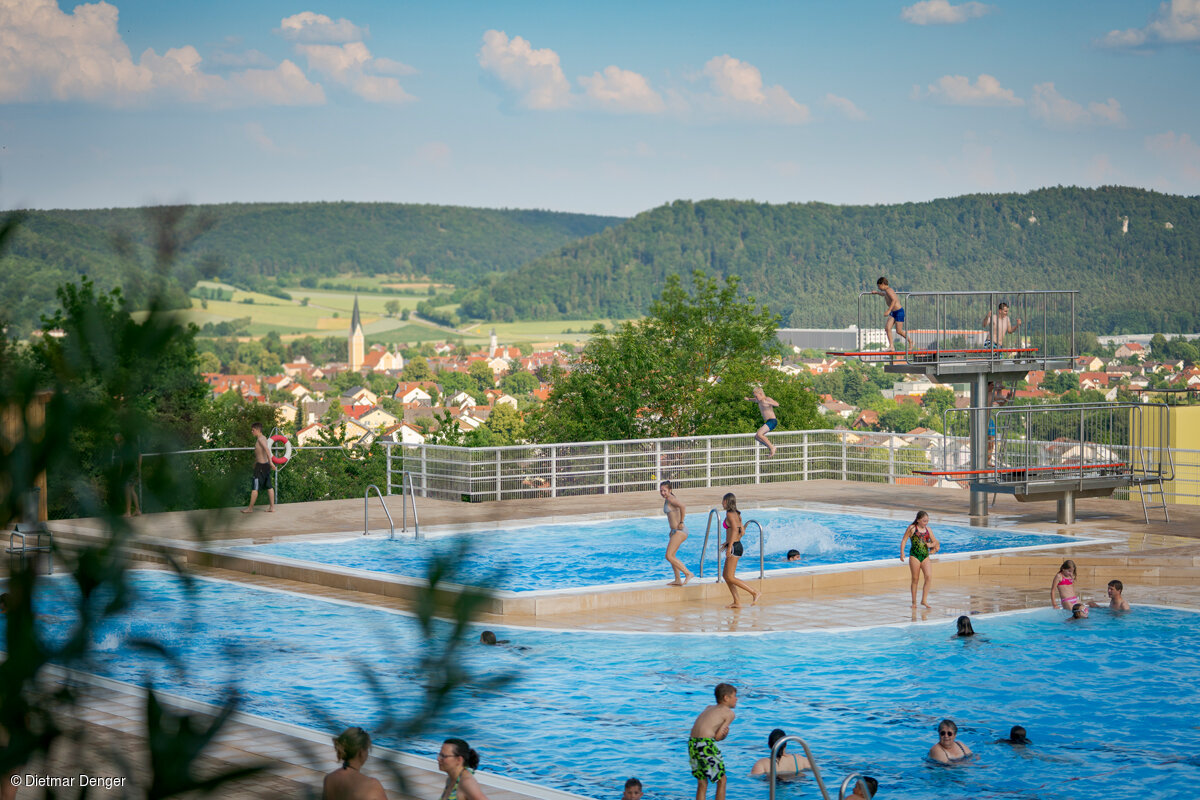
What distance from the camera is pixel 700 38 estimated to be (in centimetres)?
11881

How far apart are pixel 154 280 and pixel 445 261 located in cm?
17303

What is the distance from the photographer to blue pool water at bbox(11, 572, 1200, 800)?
1070 centimetres

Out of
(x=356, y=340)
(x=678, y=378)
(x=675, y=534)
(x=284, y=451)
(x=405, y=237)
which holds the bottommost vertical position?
(x=675, y=534)

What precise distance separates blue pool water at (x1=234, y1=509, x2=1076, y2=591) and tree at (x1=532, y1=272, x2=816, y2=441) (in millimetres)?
10967

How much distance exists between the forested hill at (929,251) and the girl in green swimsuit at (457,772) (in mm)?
72993

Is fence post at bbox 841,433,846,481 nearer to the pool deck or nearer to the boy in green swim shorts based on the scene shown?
the pool deck

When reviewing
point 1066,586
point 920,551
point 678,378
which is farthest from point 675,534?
point 678,378

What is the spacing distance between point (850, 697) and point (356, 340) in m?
145

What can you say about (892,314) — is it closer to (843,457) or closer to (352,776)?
(843,457)

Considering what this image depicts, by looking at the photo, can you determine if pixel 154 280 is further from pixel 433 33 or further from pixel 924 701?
pixel 433 33

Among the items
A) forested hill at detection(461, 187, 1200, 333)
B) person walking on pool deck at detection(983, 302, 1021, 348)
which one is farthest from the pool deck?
forested hill at detection(461, 187, 1200, 333)

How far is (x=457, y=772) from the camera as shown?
22.0 ft

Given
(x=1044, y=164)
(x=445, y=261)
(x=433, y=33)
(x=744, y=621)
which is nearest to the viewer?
(x=744, y=621)

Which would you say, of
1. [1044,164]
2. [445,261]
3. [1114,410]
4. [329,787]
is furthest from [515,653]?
[445,261]
